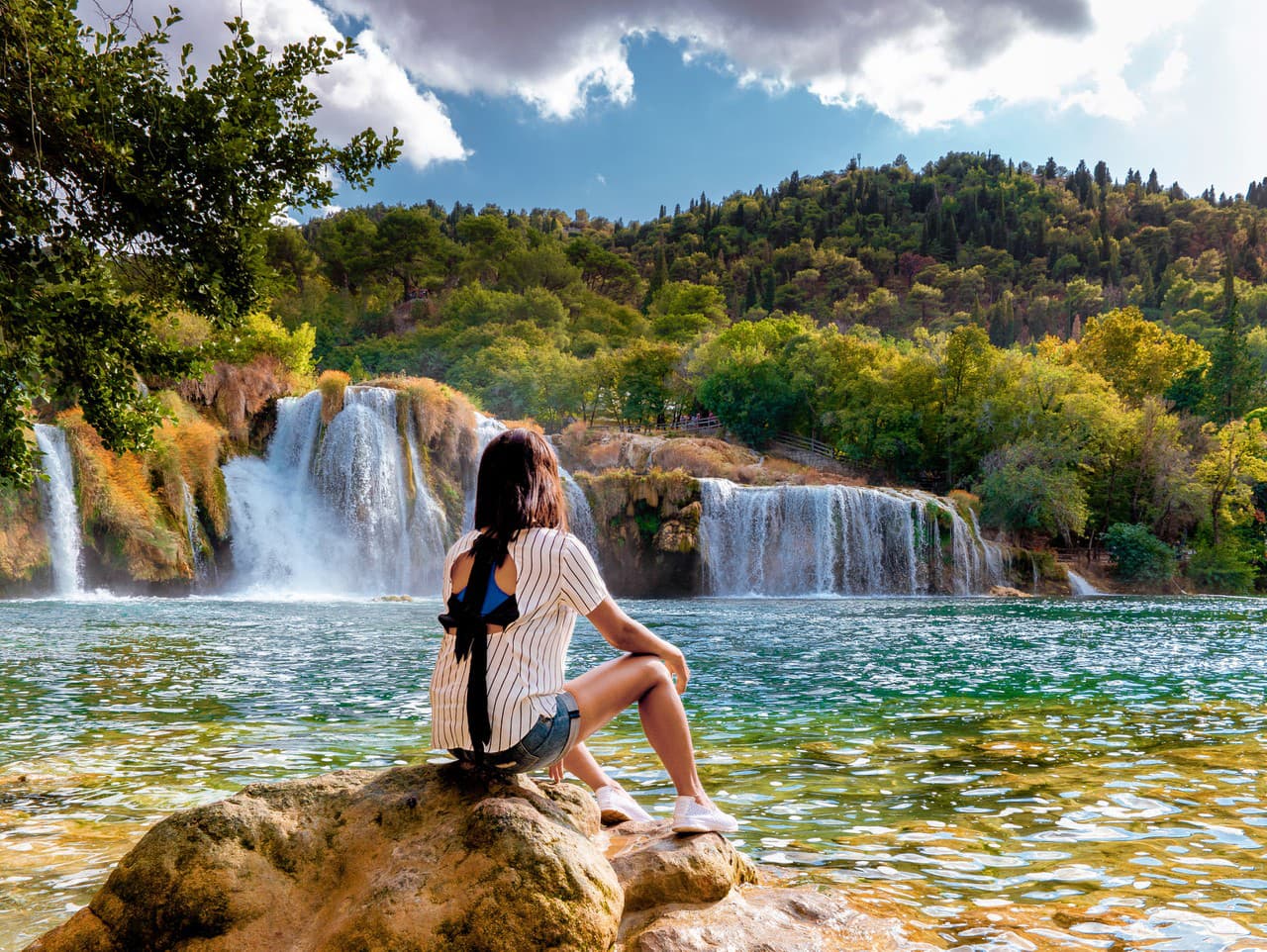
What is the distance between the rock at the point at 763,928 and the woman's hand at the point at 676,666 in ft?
2.87

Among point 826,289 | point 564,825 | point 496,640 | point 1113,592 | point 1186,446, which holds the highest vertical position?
point 826,289

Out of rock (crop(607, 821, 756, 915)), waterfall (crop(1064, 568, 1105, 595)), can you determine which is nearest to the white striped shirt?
rock (crop(607, 821, 756, 915))

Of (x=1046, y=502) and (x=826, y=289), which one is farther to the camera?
(x=826, y=289)

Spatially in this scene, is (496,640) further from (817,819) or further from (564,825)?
(817,819)

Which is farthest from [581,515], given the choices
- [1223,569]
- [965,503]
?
[1223,569]

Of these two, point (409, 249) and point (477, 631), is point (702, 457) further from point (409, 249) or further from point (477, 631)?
point (409, 249)

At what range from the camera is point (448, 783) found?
11.3 feet

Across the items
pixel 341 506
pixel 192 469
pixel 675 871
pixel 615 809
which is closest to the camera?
pixel 675 871

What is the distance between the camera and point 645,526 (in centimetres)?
3634

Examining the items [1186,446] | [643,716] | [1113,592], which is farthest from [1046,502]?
[643,716]

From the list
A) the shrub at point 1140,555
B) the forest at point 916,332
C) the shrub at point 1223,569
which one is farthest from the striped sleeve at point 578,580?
the shrub at point 1223,569

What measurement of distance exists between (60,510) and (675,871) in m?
27.9

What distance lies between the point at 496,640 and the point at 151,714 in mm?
7398

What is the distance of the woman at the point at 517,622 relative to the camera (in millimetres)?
3354
